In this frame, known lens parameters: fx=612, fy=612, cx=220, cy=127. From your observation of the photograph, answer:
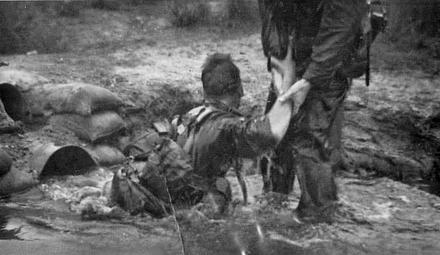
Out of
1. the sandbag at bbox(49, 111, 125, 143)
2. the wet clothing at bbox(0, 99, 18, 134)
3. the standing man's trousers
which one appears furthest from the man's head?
the wet clothing at bbox(0, 99, 18, 134)

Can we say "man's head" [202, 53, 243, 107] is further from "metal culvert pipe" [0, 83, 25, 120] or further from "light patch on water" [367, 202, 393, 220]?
"metal culvert pipe" [0, 83, 25, 120]

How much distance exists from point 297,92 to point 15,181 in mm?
2113

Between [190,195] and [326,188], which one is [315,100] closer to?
[326,188]

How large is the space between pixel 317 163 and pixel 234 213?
594 mm

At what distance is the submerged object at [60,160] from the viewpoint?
15.1 feet

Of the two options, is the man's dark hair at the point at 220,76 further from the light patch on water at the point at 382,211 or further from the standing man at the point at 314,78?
Answer: the light patch on water at the point at 382,211

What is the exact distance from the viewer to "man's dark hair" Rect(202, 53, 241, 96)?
348 centimetres

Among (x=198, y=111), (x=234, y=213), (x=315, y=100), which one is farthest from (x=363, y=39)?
(x=234, y=213)

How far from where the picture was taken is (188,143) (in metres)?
3.45

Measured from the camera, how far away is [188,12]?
272 inches

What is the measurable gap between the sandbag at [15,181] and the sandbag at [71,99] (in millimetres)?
847

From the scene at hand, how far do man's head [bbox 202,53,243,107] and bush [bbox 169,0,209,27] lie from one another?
335cm

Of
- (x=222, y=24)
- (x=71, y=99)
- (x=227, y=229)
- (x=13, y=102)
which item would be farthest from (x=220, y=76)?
(x=222, y=24)

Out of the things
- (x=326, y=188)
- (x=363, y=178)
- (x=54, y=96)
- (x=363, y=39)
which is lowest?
(x=363, y=178)
